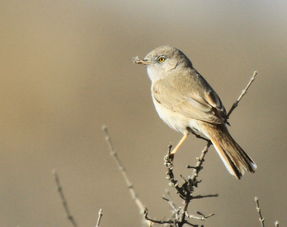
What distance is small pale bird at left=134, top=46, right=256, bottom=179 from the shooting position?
21.2 ft

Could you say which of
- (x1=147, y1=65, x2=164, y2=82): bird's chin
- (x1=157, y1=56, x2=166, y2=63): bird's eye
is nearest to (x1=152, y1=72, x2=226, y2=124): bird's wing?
(x1=147, y1=65, x2=164, y2=82): bird's chin

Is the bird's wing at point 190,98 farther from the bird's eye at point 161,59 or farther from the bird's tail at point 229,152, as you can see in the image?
the bird's eye at point 161,59

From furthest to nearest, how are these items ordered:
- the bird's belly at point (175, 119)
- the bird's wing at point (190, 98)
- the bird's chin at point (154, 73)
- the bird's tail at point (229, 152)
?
the bird's chin at point (154, 73), the bird's belly at point (175, 119), the bird's wing at point (190, 98), the bird's tail at point (229, 152)

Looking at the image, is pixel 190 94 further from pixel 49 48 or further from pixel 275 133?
pixel 49 48

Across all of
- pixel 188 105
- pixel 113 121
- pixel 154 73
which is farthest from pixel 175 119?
pixel 113 121

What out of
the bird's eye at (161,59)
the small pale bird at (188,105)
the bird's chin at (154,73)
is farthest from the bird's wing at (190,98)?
the bird's eye at (161,59)

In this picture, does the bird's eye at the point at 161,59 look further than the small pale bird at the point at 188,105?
Yes

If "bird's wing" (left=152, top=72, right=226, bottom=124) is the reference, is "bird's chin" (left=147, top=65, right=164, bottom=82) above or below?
above

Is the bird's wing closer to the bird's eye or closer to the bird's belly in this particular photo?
the bird's belly

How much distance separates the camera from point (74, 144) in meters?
17.3

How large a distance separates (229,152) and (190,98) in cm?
86

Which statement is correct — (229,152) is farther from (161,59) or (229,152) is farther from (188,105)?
(161,59)

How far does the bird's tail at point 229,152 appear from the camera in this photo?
20.7 feet

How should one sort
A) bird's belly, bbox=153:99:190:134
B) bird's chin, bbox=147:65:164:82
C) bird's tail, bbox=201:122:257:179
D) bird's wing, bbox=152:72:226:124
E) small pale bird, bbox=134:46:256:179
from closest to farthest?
bird's tail, bbox=201:122:257:179
small pale bird, bbox=134:46:256:179
bird's wing, bbox=152:72:226:124
bird's belly, bbox=153:99:190:134
bird's chin, bbox=147:65:164:82
